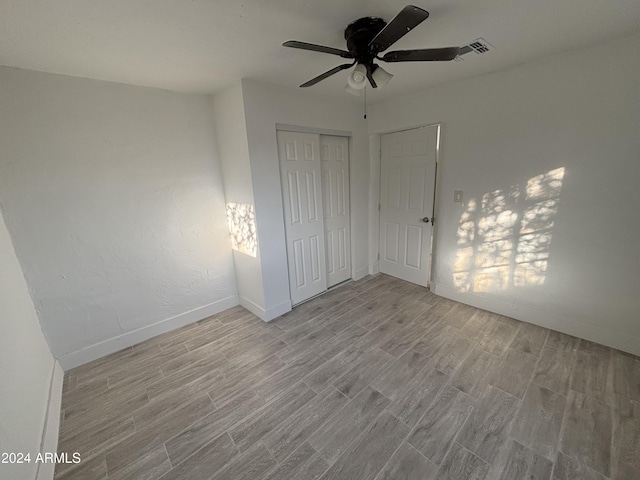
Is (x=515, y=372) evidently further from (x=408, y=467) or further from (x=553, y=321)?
(x=408, y=467)

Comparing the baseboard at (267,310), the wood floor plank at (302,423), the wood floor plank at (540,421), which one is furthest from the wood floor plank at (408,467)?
the baseboard at (267,310)

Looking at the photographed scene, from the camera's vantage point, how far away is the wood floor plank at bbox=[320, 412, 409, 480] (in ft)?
4.42

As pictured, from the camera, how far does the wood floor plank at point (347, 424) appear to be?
1.47 m

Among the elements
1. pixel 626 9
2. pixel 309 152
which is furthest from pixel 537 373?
pixel 309 152

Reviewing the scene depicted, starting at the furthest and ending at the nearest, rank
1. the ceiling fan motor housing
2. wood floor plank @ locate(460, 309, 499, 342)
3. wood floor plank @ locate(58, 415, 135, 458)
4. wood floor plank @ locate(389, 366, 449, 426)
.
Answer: wood floor plank @ locate(460, 309, 499, 342) < wood floor plank @ locate(389, 366, 449, 426) < wood floor plank @ locate(58, 415, 135, 458) < the ceiling fan motor housing

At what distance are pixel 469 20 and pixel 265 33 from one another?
1205 millimetres

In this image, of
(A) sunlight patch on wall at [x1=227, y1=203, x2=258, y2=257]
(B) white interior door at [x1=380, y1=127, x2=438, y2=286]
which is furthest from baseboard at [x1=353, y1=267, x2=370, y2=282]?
(A) sunlight patch on wall at [x1=227, y1=203, x2=258, y2=257]

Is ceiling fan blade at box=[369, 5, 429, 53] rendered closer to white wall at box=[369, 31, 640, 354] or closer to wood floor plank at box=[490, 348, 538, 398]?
white wall at box=[369, 31, 640, 354]

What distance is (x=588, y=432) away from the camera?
4.89ft

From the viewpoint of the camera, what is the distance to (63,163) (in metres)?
1.99

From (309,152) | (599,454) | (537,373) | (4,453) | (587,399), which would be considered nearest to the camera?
(4,453)

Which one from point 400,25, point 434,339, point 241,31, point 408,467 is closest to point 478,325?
point 434,339

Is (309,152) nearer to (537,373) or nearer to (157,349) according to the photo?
(157,349)

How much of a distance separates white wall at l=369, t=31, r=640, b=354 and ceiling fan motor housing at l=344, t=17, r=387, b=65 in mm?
1604
